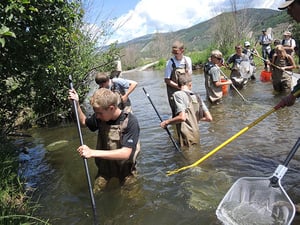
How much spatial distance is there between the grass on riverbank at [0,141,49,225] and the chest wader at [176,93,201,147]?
284 centimetres

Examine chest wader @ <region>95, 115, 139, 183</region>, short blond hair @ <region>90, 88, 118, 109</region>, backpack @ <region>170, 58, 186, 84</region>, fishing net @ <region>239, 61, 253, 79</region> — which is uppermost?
backpack @ <region>170, 58, 186, 84</region>

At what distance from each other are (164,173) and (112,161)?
1547 millimetres

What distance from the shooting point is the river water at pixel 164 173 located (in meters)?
4.52

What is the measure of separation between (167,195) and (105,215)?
96 centimetres

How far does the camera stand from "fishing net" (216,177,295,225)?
3270 mm

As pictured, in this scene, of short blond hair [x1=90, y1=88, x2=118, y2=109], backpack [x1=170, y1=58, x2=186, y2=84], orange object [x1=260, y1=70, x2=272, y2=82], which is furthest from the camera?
orange object [x1=260, y1=70, x2=272, y2=82]

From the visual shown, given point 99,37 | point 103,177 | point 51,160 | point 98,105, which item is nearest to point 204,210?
point 103,177

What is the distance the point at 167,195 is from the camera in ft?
16.3

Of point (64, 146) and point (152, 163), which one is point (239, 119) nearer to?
point (152, 163)

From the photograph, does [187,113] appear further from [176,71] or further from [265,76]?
[265,76]

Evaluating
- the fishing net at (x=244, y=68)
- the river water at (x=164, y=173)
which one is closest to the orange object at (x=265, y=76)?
the fishing net at (x=244, y=68)

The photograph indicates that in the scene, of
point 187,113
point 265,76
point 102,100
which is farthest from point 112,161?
point 265,76

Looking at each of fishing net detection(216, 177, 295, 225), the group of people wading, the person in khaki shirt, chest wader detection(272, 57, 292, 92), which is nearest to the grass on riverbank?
the group of people wading

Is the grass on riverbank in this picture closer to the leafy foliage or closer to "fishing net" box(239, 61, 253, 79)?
the leafy foliage
